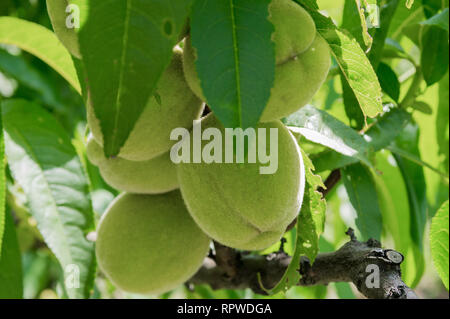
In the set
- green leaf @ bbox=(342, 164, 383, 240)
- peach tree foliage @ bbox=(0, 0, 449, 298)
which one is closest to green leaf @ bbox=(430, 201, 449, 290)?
peach tree foliage @ bbox=(0, 0, 449, 298)

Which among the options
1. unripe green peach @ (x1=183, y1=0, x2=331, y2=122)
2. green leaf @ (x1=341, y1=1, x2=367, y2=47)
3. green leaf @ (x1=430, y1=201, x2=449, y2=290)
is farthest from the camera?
green leaf @ (x1=430, y1=201, x2=449, y2=290)

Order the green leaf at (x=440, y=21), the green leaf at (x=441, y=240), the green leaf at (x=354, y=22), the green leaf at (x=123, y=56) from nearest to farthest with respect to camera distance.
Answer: the green leaf at (x=123, y=56) → the green leaf at (x=354, y=22) → the green leaf at (x=441, y=240) → the green leaf at (x=440, y=21)

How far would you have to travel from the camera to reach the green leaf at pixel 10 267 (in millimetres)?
1068

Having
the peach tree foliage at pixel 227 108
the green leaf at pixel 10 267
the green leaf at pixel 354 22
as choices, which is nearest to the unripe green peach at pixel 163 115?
the peach tree foliage at pixel 227 108

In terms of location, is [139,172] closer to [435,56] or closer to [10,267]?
[10,267]

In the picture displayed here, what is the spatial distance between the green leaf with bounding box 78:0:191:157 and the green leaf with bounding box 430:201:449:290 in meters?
0.65

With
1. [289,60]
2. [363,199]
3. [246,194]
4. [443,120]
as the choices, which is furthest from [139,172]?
[443,120]

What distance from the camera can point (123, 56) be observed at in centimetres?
54

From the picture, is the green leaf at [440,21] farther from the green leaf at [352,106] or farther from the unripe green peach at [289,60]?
the unripe green peach at [289,60]

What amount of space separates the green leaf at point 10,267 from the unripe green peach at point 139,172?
0.27 m

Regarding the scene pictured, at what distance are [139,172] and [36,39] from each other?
37 centimetres

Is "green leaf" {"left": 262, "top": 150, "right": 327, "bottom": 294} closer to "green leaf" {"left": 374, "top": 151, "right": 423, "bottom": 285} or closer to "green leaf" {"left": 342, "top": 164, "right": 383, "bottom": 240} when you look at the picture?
"green leaf" {"left": 342, "top": 164, "right": 383, "bottom": 240}

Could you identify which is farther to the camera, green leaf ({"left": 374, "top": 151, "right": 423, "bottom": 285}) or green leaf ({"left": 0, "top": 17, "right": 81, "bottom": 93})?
green leaf ({"left": 374, "top": 151, "right": 423, "bottom": 285})

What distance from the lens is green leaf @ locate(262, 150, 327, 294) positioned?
0.87 meters
